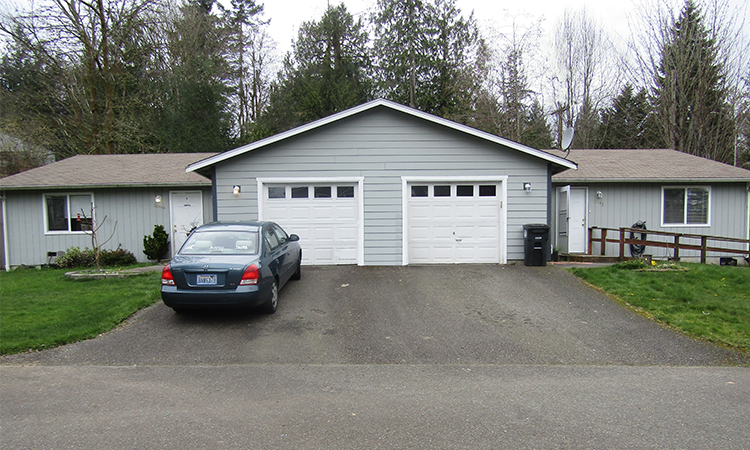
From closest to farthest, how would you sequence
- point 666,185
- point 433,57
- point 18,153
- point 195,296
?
point 195,296 → point 666,185 → point 18,153 → point 433,57

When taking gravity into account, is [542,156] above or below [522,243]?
above

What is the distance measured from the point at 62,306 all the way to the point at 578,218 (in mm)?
14070

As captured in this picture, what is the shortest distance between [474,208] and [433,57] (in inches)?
745

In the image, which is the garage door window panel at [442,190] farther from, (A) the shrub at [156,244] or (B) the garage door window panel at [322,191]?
(A) the shrub at [156,244]

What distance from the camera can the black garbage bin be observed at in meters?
11.6

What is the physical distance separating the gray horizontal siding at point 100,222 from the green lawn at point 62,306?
3.28 m

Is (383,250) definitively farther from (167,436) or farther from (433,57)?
(433,57)

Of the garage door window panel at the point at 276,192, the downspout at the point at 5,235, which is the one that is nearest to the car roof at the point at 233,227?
the garage door window panel at the point at 276,192

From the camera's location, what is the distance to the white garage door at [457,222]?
39.7 feet

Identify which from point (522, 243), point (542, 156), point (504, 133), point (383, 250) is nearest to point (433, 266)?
point (383, 250)

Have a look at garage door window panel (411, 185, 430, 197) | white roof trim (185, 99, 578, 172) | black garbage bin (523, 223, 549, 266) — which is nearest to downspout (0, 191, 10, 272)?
white roof trim (185, 99, 578, 172)

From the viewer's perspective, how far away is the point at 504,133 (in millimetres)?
26391

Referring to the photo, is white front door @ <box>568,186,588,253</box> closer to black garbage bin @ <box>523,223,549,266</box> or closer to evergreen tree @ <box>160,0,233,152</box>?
black garbage bin @ <box>523,223,549,266</box>

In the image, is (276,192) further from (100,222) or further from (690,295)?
(690,295)
